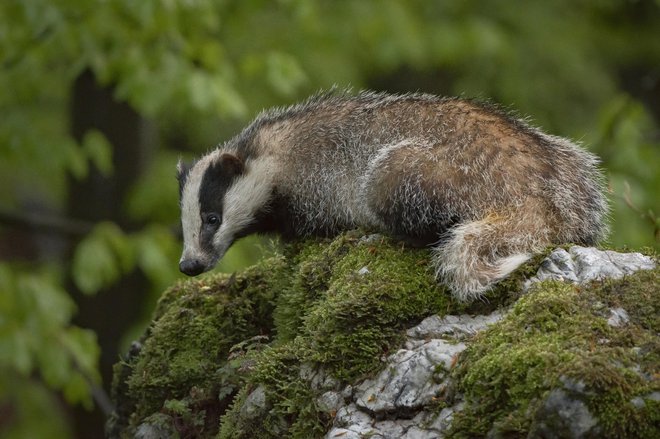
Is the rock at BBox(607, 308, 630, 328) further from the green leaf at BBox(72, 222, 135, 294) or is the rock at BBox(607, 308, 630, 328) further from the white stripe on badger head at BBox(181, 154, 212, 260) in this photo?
the green leaf at BBox(72, 222, 135, 294)

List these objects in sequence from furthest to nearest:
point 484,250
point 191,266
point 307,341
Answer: point 191,266, point 484,250, point 307,341

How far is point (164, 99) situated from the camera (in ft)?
28.9

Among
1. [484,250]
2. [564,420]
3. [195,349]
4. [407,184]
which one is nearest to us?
[564,420]

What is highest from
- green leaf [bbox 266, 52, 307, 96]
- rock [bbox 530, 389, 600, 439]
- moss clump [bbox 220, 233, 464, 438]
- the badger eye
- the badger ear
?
green leaf [bbox 266, 52, 307, 96]

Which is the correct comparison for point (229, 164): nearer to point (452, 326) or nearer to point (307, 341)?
point (307, 341)

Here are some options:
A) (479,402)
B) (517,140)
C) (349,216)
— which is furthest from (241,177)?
(479,402)

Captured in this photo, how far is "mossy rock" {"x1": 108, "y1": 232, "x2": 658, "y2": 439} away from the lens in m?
4.08

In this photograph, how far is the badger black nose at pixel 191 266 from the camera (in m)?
6.19

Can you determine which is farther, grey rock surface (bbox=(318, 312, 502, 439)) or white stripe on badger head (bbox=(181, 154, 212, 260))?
white stripe on badger head (bbox=(181, 154, 212, 260))

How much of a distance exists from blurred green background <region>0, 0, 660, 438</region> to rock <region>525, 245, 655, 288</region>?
1.09 m

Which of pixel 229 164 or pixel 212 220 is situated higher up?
pixel 229 164

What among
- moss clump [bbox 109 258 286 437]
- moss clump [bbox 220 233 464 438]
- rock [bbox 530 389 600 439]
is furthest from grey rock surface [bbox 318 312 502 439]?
moss clump [bbox 109 258 286 437]

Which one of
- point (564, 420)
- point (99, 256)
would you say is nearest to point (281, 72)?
point (99, 256)

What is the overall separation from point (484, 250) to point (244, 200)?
6.42 feet
